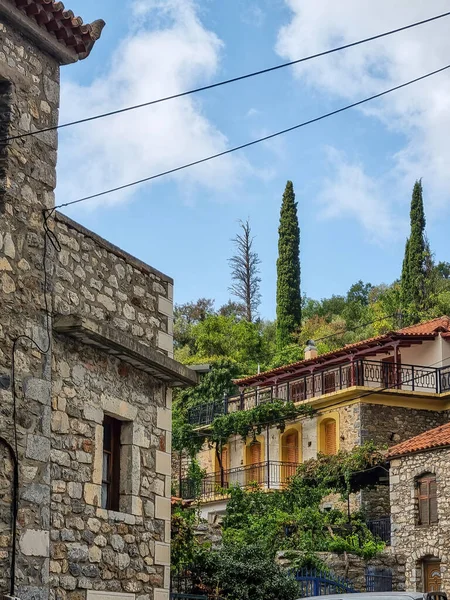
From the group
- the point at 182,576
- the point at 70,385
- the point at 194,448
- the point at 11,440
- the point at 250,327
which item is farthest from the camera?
the point at 250,327

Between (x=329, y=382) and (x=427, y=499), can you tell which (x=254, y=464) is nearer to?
(x=329, y=382)

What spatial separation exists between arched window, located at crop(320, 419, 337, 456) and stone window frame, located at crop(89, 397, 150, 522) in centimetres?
2579

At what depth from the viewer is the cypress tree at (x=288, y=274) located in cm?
5775

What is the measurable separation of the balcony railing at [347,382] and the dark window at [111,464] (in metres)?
24.6

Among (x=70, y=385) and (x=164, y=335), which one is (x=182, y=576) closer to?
(x=164, y=335)

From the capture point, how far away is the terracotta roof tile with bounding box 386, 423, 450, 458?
1134 inches

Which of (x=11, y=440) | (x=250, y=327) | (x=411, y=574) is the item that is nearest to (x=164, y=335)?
(x=11, y=440)

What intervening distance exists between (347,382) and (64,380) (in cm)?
2824

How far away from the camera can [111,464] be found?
12.8m

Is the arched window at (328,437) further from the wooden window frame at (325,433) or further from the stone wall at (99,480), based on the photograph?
the stone wall at (99,480)

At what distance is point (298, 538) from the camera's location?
30500 mm

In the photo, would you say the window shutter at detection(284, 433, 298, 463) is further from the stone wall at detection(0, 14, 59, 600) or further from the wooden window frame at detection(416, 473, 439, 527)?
the stone wall at detection(0, 14, 59, 600)

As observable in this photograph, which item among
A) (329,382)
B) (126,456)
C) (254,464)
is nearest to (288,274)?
(329,382)

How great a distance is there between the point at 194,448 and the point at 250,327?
14522 millimetres
